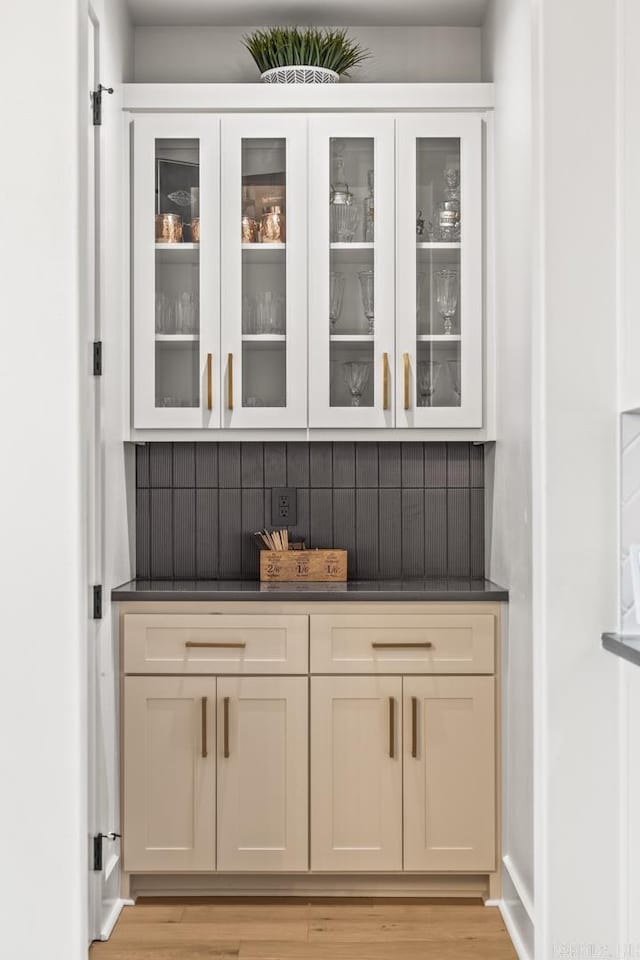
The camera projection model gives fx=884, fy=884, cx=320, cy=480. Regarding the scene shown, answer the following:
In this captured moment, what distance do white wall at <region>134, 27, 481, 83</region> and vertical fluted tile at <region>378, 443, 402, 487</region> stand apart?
4.29ft

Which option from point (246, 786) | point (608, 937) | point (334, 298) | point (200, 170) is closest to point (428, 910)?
point (246, 786)

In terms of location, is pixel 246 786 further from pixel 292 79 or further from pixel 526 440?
pixel 292 79

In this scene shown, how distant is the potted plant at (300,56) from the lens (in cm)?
288

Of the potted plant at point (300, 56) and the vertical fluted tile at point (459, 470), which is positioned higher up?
the potted plant at point (300, 56)

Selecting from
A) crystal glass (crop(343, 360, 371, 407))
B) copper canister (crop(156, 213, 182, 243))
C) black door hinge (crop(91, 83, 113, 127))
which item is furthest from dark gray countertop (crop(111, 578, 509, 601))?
black door hinge (crop(91, 83, 113, 127))

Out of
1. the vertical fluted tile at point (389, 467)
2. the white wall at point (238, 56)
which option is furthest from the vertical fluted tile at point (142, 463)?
the white wall at point (238, 56)

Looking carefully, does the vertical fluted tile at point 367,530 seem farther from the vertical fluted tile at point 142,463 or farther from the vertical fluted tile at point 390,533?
the vertical fluted tile at point 142,463

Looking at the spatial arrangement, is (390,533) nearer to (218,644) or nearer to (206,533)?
(206,533)

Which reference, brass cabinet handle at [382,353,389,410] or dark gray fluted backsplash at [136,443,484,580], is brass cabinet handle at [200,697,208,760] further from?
brass cabinet handle at [382,353,389,410]

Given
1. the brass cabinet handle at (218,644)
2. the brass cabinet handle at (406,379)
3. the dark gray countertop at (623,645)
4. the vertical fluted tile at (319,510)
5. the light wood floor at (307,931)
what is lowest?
the light wood floor at (307,931)

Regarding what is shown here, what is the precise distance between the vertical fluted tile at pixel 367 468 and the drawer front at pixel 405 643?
0.64 m

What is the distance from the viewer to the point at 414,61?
3.11 meters

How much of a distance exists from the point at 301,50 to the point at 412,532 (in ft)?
5.44

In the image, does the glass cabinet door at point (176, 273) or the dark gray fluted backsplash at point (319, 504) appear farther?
the dark gray fluted backsplash at point (319, 504)
